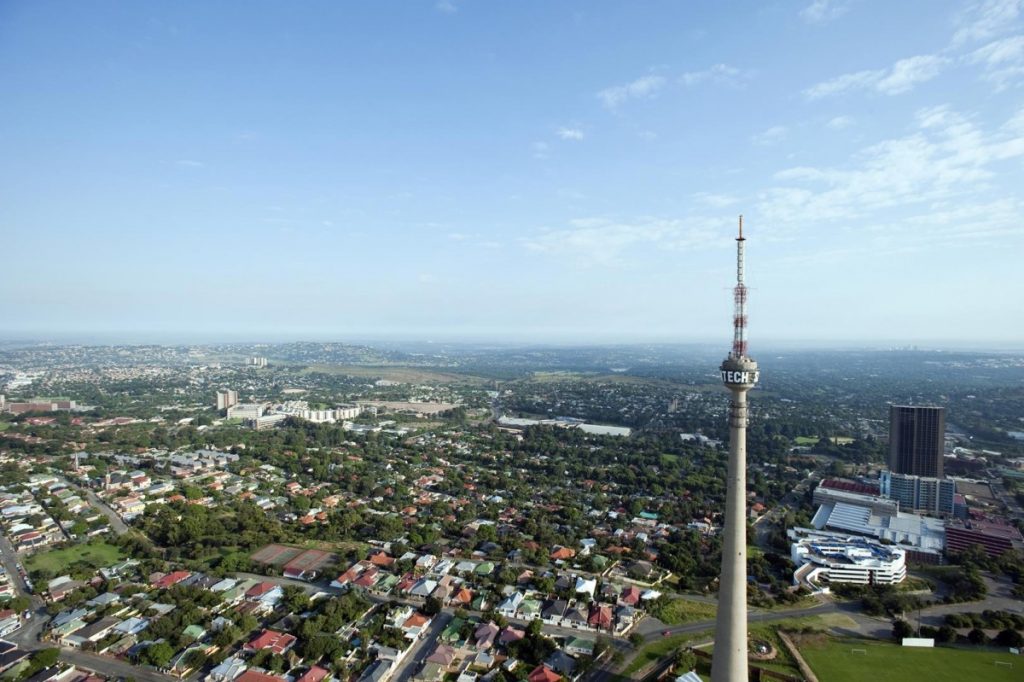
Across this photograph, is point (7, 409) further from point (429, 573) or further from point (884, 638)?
point (884, 638)

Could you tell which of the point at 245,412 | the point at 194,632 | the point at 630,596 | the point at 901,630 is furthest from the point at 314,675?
the point at 245,412

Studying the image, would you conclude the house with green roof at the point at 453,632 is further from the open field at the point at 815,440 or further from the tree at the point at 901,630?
the open field at the point at 815,440

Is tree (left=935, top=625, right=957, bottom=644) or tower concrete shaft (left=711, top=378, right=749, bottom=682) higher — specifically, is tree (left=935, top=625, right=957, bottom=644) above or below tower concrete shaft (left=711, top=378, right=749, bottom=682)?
below

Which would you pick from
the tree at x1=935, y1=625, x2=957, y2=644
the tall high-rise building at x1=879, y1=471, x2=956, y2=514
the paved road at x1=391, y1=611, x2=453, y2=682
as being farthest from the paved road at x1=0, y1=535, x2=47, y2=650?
the tall high-rise building at x1=879, y1=471, x2=956, y2=514

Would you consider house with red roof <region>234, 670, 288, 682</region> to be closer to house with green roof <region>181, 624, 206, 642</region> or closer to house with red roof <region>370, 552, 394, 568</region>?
house with green roof <region>181, 624, 206, 642</region>

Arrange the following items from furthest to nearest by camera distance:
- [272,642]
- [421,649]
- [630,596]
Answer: [630,596] → [421,649] → [272,642]

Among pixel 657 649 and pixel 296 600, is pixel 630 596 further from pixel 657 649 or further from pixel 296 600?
pixel 296 600

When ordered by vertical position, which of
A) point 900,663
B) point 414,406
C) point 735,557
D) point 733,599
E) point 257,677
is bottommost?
point 900,663
